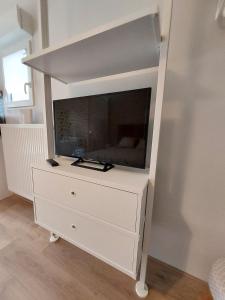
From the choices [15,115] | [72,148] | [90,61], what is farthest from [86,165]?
[15,115]

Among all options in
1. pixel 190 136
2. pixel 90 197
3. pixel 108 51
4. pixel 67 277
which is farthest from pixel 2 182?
pixel 190 136

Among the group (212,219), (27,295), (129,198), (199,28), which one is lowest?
(27,295)

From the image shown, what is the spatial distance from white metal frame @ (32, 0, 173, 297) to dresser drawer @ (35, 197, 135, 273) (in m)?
0.14

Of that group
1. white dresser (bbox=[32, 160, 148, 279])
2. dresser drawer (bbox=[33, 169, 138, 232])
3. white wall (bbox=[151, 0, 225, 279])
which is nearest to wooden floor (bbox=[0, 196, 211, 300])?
white wall (bbox=[151, 0, 225, 279])

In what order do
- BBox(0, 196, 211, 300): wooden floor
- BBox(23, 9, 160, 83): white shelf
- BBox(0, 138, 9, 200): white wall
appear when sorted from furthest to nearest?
BBox(0, 138, 9, 200): white wall < BBox(0, 196, 211, 300): wooden floor < BBox(23, 9, 160, 83): white shelf

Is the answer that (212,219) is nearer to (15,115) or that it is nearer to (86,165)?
(86,165)

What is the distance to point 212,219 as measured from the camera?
93cm

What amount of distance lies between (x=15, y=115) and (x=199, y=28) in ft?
6.53

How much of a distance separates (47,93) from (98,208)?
3.00 ft

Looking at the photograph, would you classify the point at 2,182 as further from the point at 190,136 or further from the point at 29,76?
the point at 190,136

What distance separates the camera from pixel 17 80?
1.71 metres

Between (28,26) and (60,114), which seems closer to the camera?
(60,114)

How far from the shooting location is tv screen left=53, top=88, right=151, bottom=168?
0.83 meters

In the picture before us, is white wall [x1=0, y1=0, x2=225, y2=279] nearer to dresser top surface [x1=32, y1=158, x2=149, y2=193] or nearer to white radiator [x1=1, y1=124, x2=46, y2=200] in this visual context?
dresser top surface [x1=32, y1=158, x2=149, y2=193]
